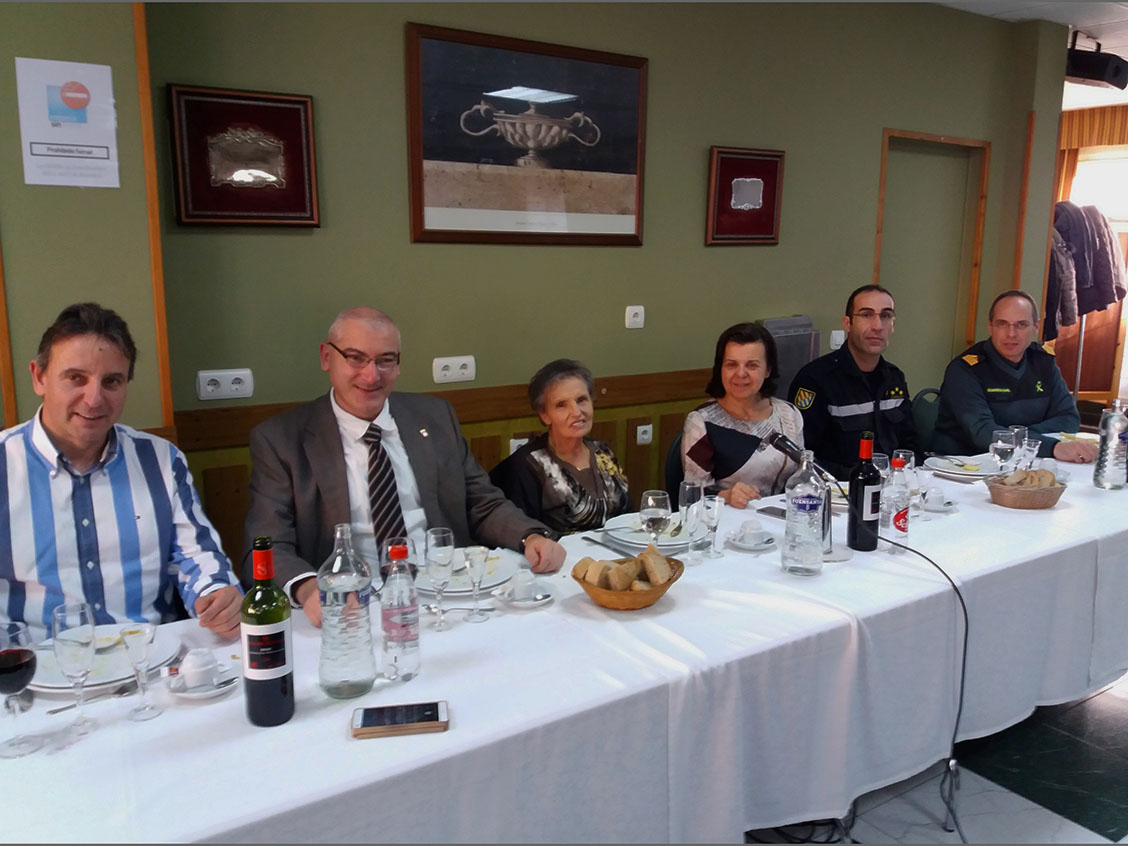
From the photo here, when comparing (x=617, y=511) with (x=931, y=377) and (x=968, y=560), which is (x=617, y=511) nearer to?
(x=968, y=560)

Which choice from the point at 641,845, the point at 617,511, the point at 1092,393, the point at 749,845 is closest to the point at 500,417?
the point at 617,511

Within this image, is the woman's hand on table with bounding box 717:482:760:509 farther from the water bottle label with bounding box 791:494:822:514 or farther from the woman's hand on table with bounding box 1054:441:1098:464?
the woman's hand on table with bounding box 1054:441:1098:464

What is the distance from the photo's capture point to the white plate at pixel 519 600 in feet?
5.53

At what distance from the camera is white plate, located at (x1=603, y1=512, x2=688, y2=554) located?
2008 millimetres

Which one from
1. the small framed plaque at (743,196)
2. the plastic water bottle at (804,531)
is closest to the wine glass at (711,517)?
the plastic water bottle at (804,531)

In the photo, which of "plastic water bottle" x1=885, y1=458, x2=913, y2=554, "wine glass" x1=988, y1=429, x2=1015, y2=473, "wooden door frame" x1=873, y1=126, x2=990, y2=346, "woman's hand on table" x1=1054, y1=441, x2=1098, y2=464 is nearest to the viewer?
"plastic water bottle" x1=885, y1=458, x2=913, y2=554

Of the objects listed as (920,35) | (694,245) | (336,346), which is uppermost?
(920,35)

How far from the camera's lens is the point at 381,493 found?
2203 mm

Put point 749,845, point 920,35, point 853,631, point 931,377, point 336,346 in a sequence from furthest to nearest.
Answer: point 931,377, point 920,35, point 336,346, point 749,845, point 853,631

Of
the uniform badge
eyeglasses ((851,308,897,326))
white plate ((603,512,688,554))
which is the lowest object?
white plate ((603,512,688,554))

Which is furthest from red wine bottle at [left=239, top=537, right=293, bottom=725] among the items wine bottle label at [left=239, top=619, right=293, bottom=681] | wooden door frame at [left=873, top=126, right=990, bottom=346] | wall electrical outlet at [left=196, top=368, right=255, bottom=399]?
wooden door frame at [left=873, top=126, right=990, bottom=346]

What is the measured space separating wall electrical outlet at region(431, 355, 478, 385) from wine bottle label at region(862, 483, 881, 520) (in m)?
1.81

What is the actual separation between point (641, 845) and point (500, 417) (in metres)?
2.24

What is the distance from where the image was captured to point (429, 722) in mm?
1247
